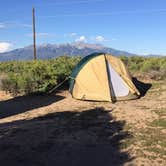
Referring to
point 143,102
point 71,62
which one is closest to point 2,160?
point 143,102

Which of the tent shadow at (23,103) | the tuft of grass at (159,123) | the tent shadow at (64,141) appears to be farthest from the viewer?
the tent shadow at (23,103)

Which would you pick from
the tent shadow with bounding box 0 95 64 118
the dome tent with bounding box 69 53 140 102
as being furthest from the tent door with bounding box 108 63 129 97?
the tent shadow with bounding box 0 95 64 118

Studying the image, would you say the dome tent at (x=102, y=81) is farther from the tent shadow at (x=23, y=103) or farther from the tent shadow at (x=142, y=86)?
the tent shadow at (x=142, y=86)

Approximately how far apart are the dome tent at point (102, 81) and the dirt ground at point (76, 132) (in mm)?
479

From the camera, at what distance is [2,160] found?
743 cm

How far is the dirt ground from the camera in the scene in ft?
24.6

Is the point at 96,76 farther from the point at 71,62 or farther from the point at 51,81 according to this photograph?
the point at 71,62

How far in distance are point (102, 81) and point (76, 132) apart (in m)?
5.23

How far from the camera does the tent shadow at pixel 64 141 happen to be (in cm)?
743

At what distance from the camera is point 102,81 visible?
14.3 metres

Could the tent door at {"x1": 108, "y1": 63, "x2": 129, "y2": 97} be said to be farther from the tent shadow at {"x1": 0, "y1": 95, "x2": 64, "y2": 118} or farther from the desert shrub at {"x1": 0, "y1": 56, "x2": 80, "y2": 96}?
the desert shrub at {"x1": 0, "y1": 56, "x2": 80, "y2": 96}

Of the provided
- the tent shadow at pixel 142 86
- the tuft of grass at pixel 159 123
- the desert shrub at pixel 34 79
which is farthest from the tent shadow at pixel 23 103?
the tuft of grass at pixel 159 123

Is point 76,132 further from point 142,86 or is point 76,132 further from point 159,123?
point 142,86

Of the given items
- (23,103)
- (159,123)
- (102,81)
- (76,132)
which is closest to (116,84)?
(102,81)
